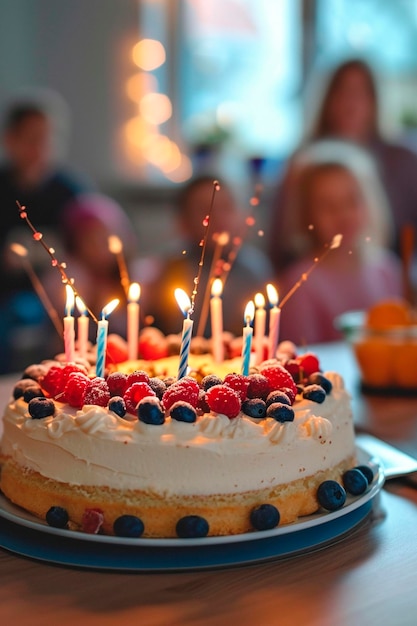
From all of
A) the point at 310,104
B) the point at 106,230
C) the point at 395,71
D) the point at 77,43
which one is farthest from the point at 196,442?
the point at 395,71

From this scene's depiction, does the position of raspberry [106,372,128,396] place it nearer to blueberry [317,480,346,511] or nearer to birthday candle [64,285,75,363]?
birthday candle [64,285,75,363]

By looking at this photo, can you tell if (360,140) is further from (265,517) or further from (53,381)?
(265,517)

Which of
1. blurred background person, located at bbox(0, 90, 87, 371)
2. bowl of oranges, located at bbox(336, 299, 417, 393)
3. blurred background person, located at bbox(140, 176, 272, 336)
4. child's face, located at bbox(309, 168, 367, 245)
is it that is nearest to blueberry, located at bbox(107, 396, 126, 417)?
bowl of oranges, located at bbox(336, 299, 417, 393)

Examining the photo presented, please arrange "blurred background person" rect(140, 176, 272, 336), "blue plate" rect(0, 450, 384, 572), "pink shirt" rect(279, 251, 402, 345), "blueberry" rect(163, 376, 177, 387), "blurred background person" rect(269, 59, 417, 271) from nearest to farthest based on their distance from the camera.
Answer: "blue plate" rect(0, 450, 384, 572)
"blueberry" rect(163, 376, 177, 387)
"pink shirt" rect(279, 251, 402, 345)
"blurred background person" rect(140, 176, 272, 336)
"blurred background person" rect(269, 59, 417, 271)

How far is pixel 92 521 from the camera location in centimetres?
114

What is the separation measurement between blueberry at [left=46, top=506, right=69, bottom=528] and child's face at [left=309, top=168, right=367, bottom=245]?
2.18m

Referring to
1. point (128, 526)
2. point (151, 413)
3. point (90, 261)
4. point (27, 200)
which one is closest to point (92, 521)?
point (128, 526)

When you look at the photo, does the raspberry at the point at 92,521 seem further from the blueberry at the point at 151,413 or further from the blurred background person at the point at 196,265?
the blurred background person at the point at 196,265

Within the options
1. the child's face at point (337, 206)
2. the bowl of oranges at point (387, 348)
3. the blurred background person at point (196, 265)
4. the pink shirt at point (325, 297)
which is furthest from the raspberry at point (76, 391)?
the blurred background person at point (196, 265)

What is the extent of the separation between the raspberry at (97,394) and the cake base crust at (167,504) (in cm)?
14

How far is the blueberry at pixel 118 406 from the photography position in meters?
1.21

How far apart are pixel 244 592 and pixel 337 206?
232cm

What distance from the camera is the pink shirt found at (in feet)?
10.0

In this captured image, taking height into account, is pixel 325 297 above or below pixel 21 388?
below
